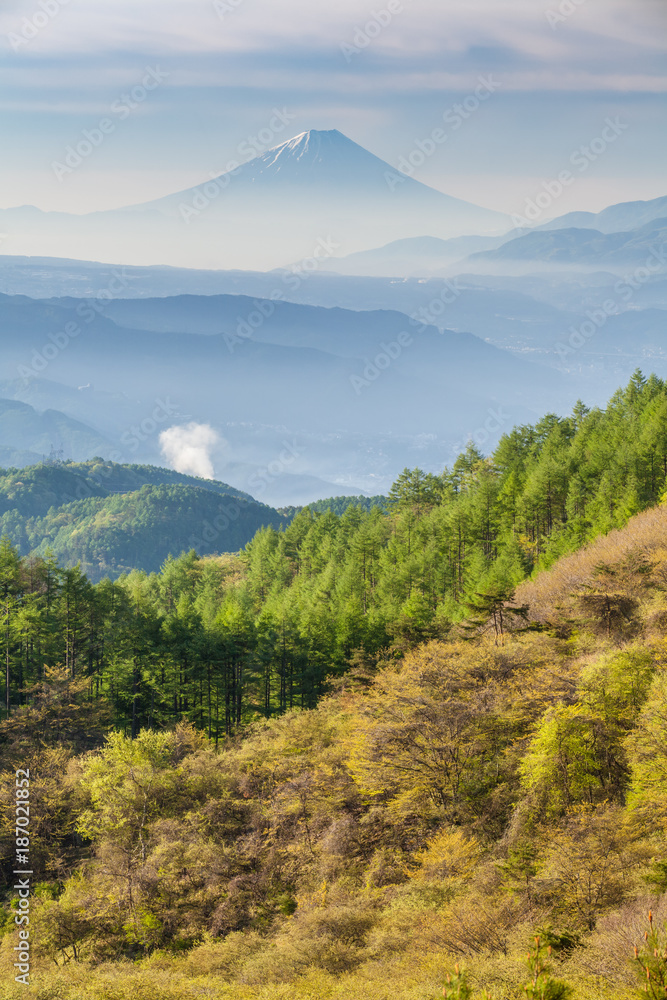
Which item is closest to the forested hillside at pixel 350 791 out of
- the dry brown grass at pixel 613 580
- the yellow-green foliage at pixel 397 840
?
the yellow-green foliage at pixel 397 840

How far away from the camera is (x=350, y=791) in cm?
3697

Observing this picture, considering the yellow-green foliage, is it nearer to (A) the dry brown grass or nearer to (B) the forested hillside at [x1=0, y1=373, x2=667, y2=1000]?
(B) the forested hillside at [x1=0, y1=373, x2=667, y2=1000]

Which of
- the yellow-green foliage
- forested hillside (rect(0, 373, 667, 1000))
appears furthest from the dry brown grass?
the yellow-green foliage

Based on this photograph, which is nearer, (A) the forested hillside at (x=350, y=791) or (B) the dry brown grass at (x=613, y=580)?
(A) the forested hillside at (x=350, y=791)

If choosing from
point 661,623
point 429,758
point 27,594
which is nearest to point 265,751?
point 429,758

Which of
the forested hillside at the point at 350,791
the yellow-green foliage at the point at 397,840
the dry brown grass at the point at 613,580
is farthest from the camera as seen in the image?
the dry brown grass at the point at 613,580

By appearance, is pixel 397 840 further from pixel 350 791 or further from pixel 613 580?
pixel 613 580

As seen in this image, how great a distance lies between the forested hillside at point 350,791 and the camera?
23703 mm

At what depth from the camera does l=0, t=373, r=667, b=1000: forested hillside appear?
23703mm

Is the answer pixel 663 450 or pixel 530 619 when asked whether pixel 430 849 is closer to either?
pixel 530 619

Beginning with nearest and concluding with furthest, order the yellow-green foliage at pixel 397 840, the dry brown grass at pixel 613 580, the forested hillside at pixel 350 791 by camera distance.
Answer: the yellow-green foliage at pixel 397 840
the forested hillside at pixel 350 791
the dry brown grass at pixel 613 580

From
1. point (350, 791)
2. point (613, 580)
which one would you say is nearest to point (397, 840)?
point (350, 791)

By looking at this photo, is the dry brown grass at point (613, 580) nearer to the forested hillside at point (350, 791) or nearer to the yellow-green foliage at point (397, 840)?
the forested hillside at point (350, 791)

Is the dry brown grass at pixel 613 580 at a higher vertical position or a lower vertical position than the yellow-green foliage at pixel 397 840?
higher
